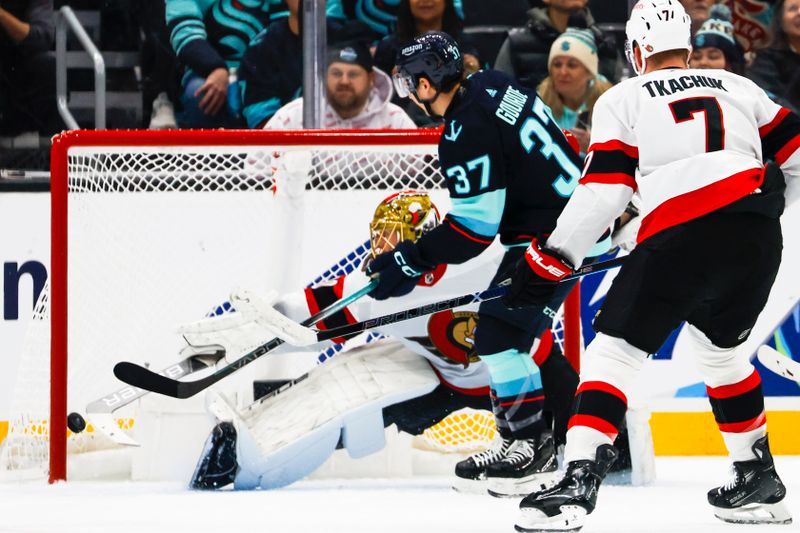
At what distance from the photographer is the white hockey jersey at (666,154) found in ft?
7.48

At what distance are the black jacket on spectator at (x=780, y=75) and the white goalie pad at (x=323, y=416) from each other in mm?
1618

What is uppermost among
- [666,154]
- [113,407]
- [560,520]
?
[666,154]

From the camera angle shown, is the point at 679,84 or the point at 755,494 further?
the point at 755,494

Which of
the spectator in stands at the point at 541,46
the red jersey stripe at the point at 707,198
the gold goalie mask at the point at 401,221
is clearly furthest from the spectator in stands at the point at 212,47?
the red jersey stripe at the point at 707,198

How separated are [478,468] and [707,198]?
3.37 ft

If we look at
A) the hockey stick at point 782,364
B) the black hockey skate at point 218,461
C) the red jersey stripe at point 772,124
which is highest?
the red jersey stripe at point 772,124

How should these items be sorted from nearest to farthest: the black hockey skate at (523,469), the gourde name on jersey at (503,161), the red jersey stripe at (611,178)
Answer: the red jersey stripe at (611,178), the gourde name on jersey at (503,161), the black hockey skate at (523,469)

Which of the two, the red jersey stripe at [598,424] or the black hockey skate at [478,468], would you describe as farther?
the black hockey skate at [478,468]

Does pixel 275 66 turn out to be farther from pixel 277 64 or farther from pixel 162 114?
pixel 162 114

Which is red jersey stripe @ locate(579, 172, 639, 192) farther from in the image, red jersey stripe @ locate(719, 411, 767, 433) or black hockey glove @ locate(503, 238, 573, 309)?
red jersey stripe @ locate(719, 411, 767, 433)

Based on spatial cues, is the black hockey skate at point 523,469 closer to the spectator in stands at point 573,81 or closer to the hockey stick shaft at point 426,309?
the hockey stick shaft at point 426,309

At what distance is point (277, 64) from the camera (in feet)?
13.1

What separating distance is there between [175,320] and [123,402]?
1.43 ft

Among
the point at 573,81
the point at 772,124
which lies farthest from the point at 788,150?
the point at 573,81
